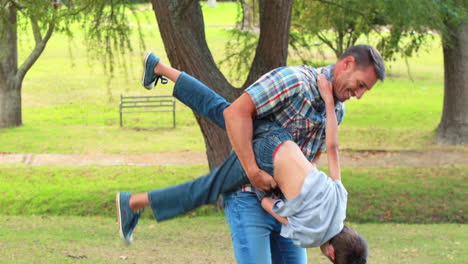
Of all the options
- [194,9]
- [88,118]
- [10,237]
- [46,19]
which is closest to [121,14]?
[46,19]

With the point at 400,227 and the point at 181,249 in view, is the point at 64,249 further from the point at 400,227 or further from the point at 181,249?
the point at 400,227

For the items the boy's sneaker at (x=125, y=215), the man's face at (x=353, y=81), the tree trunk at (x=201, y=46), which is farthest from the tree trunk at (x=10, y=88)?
the man's face at (x=353, y=81)

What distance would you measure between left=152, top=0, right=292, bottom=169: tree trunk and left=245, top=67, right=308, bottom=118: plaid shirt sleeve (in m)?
5.72

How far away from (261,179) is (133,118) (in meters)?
21.3

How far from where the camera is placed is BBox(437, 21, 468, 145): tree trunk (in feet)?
55.4

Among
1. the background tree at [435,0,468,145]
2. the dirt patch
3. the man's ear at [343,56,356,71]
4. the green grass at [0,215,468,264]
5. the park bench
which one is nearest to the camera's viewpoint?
the man's ear at [343,56,356,71]

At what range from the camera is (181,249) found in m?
7.88

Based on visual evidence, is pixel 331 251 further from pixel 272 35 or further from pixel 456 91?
pixel 456 91

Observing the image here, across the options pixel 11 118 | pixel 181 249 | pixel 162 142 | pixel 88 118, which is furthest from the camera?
pixel 88 118

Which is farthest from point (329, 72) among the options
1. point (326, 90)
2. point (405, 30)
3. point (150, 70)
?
point (405, 30)

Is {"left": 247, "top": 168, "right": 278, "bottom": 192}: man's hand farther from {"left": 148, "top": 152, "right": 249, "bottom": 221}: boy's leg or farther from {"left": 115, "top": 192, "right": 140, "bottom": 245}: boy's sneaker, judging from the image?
{"left": 115, "top": 192, "right": 140, "bottom": 245}: boy's sneaker

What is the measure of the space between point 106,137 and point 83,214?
30.7 feet

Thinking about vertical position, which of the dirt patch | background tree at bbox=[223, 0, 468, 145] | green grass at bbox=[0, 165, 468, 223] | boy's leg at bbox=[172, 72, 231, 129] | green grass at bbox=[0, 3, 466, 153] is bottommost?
green grass at bbox=[0, 3, 466, 153]

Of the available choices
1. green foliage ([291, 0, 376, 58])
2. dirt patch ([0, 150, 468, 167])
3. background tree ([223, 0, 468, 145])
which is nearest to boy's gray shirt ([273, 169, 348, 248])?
background tree ([223, 0, 468, 145])
